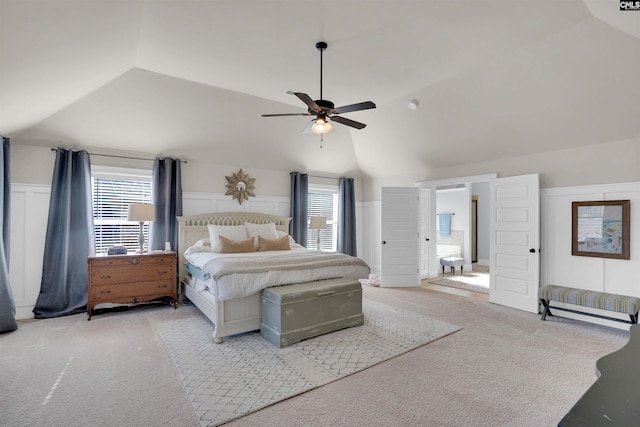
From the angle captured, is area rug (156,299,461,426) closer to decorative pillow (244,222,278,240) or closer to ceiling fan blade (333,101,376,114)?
decorative pillow (244,222,278,240)

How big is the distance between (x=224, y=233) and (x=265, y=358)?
8.31 ft

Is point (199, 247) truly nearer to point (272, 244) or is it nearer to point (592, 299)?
point (272, 244)

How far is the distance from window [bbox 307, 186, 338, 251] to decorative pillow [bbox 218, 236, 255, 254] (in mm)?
2449

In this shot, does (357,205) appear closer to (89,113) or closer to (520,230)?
(520,230)

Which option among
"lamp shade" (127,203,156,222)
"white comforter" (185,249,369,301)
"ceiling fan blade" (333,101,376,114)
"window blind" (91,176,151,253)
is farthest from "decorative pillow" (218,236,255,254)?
"ceiling fan blade" (333,101,376,114)

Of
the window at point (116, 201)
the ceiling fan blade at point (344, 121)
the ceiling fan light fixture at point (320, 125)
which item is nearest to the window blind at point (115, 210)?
the window at point (116, 201)

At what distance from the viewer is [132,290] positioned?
14.9ft

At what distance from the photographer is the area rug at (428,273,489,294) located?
6.32 metres

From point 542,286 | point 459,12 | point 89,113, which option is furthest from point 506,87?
point 89,113

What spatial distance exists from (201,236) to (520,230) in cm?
527

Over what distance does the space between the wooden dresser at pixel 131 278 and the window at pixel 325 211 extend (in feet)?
10.8

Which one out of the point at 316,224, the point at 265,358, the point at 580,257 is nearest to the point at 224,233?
the point at 316,224

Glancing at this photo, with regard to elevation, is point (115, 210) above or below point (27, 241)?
above

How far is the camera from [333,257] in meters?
4.36
